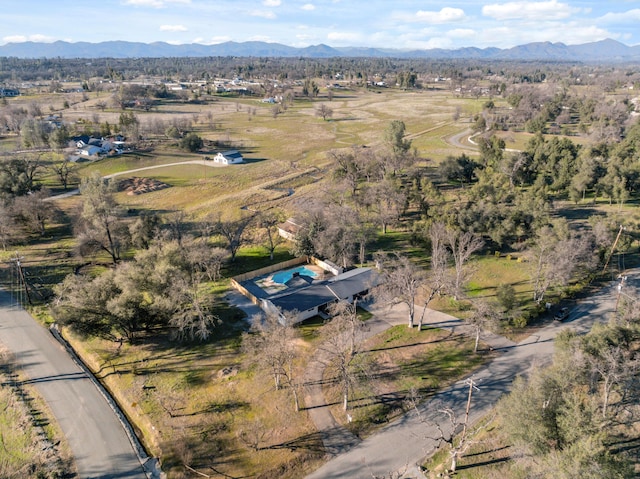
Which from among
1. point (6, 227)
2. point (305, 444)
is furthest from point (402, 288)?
point (6, 227)

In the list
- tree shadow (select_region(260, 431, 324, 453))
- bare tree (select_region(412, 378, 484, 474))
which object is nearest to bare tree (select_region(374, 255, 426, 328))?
bare tree (select_region(412, 378, 484, 474))

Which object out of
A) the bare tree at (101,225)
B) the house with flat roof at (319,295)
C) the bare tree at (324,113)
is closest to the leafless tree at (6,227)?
the bare tree at (101,225)

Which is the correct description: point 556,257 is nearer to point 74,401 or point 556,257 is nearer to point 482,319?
point 482,319

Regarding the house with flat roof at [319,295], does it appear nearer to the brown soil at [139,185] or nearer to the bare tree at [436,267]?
the bare tree at [436,267]

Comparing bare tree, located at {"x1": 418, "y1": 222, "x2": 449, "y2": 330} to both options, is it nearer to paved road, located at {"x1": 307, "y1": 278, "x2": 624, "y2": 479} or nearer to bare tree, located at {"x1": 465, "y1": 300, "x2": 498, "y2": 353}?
bare tree, located at {"x1": 465, "y1": 300, "x2": 498, "y2": 353}

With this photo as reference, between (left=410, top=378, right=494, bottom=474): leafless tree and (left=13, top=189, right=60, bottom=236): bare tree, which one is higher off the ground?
(left=13, top=189, right=60, bottom=236): bare tree
